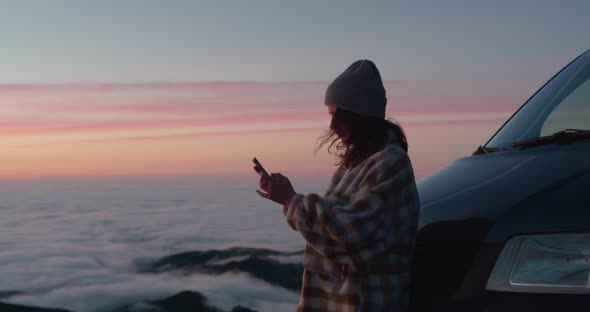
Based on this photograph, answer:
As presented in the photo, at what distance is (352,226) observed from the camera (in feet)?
7.46

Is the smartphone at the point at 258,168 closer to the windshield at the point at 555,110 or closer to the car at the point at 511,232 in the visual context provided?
the car at the point at 511,232

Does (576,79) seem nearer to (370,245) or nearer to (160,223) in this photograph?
(370,245)

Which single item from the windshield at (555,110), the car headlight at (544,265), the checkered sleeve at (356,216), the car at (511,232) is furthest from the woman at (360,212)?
the windshield at (555,110)

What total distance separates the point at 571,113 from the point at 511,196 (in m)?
1.01

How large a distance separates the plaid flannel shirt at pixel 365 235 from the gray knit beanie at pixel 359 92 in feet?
0.50

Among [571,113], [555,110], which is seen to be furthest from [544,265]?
[555,110]

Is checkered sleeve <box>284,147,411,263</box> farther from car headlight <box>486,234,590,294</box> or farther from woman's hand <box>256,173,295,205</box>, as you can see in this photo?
car headlight <box>486,234,590,294</box>

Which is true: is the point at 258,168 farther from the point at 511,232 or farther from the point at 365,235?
the point at 511,232

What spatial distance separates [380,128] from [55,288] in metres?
79.4

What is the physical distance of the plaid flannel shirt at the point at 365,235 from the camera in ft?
7.54

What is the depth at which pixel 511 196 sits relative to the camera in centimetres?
229

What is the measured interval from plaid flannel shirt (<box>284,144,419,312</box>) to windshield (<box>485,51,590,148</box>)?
85 centimetres

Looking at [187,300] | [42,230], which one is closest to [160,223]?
[42,230]

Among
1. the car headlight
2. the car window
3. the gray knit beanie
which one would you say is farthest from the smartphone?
the car window
